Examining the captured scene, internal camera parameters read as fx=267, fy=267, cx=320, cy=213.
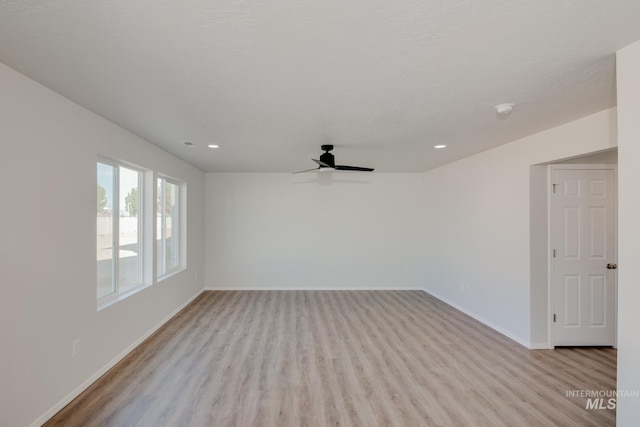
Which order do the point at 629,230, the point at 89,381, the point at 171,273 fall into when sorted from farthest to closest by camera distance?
the point at 171,273
the point at 89,381
the point at 629,230

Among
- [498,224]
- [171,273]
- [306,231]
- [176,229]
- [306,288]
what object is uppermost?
[498,224]

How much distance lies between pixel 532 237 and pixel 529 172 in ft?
2.55

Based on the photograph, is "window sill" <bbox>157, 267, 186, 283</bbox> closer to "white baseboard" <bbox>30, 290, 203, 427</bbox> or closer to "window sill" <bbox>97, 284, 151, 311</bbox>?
"window sill" <bbox>97, 284, 151, 311</bbox>

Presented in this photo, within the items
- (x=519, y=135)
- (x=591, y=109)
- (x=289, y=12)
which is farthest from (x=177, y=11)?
(x=519, y=135)

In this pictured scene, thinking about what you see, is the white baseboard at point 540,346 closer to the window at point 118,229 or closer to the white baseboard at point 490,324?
the white baseboard at point 490,324

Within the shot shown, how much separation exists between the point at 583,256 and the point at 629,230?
2176mm

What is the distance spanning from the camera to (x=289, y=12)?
1.22 m

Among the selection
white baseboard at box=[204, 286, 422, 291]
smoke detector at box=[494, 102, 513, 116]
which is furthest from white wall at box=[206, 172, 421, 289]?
smoke detector at box=[494, 102, 513, 116]

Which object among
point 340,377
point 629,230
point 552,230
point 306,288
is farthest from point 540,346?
point 306,288

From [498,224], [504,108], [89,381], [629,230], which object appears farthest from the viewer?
[498,224]

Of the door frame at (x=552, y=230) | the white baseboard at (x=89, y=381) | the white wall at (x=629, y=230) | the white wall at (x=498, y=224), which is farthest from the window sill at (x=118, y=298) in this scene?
the door frame at (x=552, y=230)

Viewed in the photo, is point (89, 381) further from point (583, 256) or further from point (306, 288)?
point (583, 256)

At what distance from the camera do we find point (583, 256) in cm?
316

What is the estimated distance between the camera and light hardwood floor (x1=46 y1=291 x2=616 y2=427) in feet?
6.78
